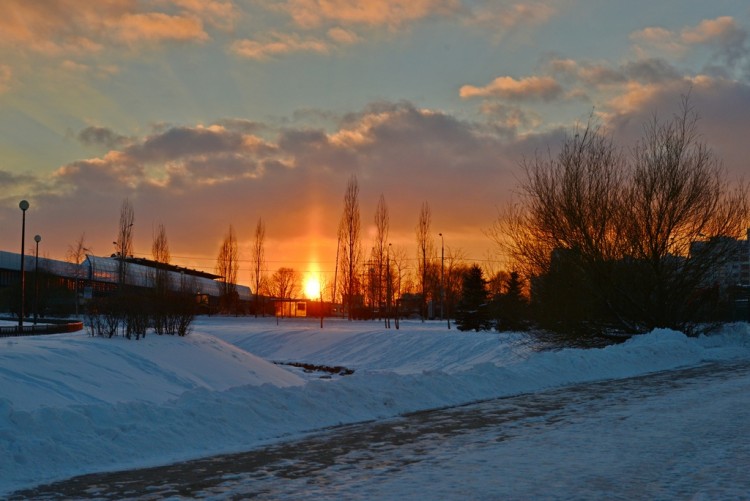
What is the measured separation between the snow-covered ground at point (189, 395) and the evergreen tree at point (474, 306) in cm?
2366

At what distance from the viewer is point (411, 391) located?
1343 cm

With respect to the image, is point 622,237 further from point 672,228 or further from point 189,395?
point 189,395

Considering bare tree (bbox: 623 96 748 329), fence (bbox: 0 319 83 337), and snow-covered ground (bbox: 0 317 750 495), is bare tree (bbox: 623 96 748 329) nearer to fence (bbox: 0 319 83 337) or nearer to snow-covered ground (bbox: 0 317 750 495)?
snow-covered ground (bbox: 0 317 750 495)

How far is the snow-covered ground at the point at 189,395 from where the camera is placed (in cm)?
860

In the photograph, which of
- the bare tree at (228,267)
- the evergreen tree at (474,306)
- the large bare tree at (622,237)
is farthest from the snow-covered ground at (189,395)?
the bare tree at (228,267)

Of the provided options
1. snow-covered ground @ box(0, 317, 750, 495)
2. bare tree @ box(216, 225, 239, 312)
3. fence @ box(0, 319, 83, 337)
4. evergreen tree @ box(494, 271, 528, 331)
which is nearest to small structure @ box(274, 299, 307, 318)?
bare tree @ box(216, 225, 239, 312)

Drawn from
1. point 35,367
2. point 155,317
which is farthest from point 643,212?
point 35,367

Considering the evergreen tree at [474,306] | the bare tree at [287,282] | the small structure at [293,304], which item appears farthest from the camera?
the bare tree at [287,282]

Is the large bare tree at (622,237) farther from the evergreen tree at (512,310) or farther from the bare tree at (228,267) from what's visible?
the bare tree at (228,267)

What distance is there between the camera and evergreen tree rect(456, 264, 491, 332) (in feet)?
163

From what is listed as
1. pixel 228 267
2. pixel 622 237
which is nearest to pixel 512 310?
pixel 622 237

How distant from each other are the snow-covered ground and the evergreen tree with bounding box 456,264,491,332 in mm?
23663

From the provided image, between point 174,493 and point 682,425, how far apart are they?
7.50 meters

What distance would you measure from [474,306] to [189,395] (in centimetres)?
4031
